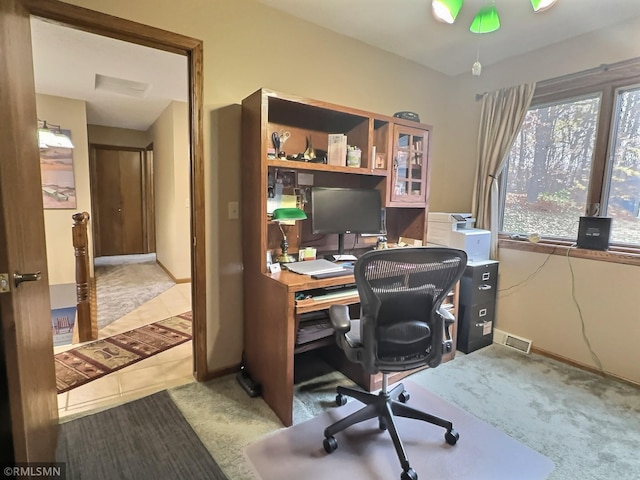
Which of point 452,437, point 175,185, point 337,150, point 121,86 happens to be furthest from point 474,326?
point 121,86

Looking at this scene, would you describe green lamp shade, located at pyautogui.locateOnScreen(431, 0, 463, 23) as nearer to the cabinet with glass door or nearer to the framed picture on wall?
the cabinet with glass door

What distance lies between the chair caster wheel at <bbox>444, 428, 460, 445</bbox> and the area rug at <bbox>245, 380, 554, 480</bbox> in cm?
2

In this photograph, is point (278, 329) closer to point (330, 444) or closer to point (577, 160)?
point (330, 444)

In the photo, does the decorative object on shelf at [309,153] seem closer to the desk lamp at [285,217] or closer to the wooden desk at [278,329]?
the desk lamp at [285,217]

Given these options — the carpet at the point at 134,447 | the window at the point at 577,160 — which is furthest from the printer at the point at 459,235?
the carpet at the point at 134,447

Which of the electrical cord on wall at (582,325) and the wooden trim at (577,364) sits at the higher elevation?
the electrical cord on wall at (582,325)

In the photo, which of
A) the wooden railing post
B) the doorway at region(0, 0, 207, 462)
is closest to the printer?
the doorway at region(0, 0, 207, 462)

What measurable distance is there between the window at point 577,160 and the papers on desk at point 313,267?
75.1 inches

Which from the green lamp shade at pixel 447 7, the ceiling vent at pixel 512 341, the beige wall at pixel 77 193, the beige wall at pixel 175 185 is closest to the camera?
the green lamp shade at pixel 447 7

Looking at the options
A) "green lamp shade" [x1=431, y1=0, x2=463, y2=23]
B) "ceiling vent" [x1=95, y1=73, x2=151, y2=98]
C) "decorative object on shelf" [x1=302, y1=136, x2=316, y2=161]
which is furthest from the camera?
"ceiling vent" [x1=95, y1=73, x2=151, y2=98]

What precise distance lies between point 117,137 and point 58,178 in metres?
2.28

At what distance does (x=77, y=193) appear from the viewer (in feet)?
14.4

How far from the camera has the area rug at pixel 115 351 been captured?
7.64ft

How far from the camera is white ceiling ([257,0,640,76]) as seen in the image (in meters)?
2.16
